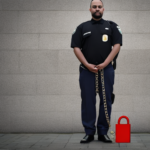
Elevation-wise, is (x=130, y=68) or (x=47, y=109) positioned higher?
(x=130, y=68)

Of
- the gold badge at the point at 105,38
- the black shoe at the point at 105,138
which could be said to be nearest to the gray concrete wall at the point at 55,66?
the black shoe at the point at 105,138

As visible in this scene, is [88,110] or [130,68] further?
[130,68]

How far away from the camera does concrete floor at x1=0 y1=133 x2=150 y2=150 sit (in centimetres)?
332

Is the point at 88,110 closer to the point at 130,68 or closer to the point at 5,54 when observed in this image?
the point at 130,68

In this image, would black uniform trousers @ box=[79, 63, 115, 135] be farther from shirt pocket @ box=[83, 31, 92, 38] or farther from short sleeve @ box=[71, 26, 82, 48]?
shirt pocket @ box=[83, 31, 92, 38]

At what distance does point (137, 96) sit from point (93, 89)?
4.34ft

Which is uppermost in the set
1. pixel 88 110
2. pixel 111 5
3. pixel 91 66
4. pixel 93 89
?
pixel 111 5

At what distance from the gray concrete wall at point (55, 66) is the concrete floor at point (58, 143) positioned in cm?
32

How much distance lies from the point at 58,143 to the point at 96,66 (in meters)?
1.13

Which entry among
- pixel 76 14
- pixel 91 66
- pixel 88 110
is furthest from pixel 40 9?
pixel 88 110

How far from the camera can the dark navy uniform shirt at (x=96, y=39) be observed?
11.8 ft

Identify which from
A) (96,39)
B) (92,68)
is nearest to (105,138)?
(92,68)

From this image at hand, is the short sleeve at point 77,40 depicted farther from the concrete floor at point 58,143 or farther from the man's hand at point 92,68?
the concrete floor at point 58,143

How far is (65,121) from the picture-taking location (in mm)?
4680
